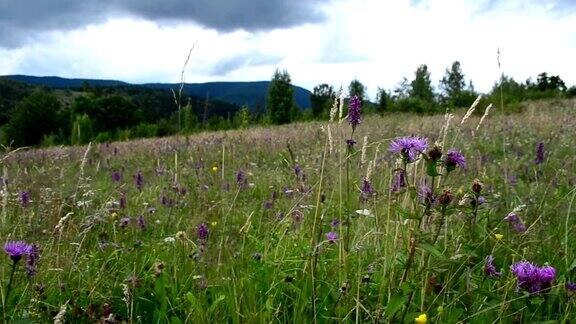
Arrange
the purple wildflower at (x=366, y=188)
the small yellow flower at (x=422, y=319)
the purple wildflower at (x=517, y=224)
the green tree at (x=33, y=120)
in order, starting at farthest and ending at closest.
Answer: the green tree at (x=33, y=120) → the purple wildflower at (x=517, y=224) → the purple wildflower at (x=366, y=188) → the small yellow flower at (x=422, y=319)

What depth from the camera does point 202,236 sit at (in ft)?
8.32

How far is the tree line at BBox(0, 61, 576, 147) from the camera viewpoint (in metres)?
22.3

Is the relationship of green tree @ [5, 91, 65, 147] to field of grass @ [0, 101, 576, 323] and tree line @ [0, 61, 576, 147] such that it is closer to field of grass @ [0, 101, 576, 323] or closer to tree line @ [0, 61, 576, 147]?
tree line @ [0, 61, 576, 147]

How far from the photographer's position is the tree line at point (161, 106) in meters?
22.3

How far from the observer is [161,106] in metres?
125

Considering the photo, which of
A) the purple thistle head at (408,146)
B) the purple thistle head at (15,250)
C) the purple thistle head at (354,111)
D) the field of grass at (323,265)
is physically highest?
the purple thistle head at (354,111)

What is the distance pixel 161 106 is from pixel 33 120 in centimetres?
5371

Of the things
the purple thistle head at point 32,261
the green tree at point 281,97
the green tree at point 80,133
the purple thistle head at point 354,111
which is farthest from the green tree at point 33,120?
the purple thistle head at point 354,111

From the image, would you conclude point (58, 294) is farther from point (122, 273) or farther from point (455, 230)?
point (455, 230)

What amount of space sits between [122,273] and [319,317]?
997mm

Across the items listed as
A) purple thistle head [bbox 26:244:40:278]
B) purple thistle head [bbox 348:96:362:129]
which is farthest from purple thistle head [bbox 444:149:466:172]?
purple thistle head [bbox 26:244:40:278]

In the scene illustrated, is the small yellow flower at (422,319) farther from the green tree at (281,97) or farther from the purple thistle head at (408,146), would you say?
the green tree at (281,97)

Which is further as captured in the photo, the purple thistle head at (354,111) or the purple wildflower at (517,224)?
the purple wildflower at (517,224)

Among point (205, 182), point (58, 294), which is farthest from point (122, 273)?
point (205, 182)
